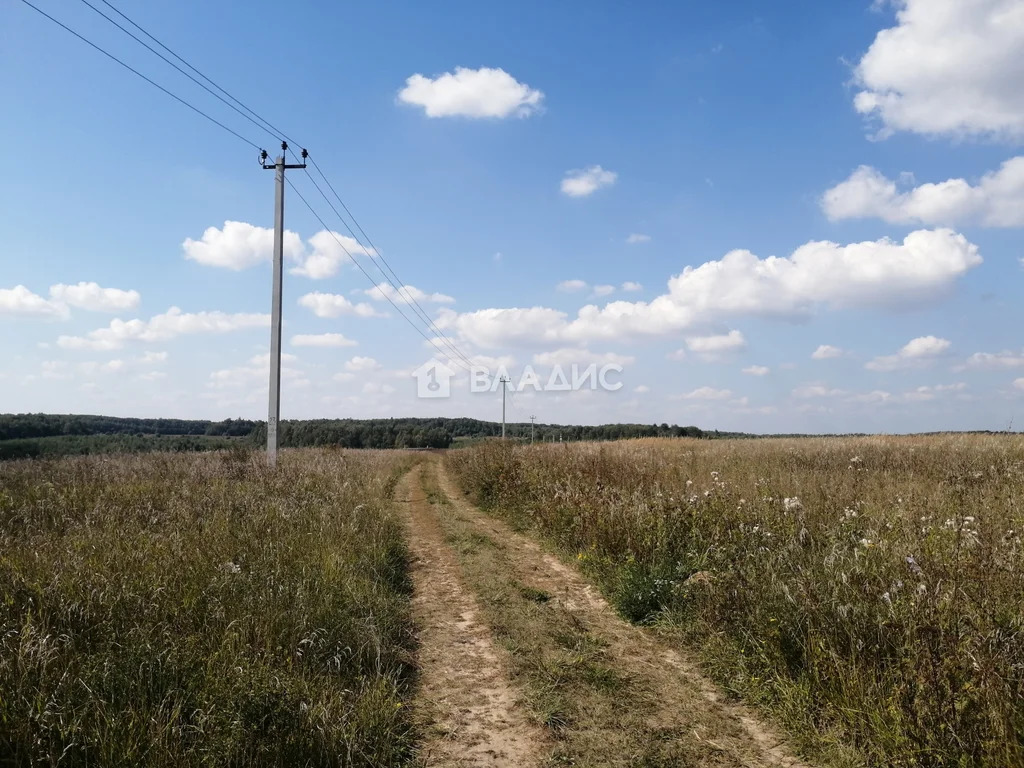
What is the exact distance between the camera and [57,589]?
183 inches

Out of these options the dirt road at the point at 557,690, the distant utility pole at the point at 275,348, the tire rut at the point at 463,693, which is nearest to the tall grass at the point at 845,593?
the dirt road at the point at 557,690

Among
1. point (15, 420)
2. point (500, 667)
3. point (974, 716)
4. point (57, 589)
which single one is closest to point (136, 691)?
point (57, 589)

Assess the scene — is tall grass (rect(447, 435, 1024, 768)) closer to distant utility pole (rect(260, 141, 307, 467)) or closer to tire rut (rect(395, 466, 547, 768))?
tire rut (rect(395, 466, 547, 768))

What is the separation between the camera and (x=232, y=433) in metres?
48.0

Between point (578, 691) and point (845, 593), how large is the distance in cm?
216

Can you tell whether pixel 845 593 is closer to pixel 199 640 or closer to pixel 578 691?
pixel 578 691

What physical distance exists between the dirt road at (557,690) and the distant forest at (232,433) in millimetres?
18733

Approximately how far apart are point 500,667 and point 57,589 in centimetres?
362

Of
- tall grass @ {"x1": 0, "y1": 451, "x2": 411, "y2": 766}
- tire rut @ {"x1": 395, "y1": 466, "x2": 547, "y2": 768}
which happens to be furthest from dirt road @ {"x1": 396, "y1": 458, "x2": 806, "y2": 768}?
tall grass @ {"x1": 0, "y1": 451, "x2": 411, "y2": 766}

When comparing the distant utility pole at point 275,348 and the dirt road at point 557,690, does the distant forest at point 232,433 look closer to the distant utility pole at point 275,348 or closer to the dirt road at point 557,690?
the distant utility pole at point 275,348

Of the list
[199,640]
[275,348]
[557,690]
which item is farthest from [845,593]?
[275,348]

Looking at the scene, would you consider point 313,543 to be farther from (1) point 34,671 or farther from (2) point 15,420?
(2) point 15,420

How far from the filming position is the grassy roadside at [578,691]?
349 cm

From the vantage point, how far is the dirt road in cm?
352
